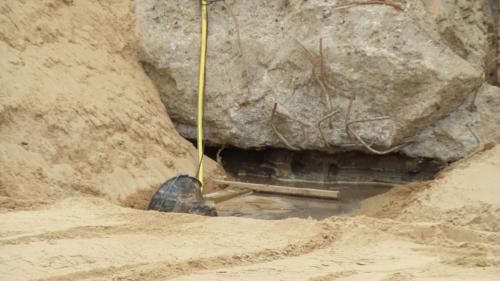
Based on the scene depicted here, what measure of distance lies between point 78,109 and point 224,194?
1.99 meters

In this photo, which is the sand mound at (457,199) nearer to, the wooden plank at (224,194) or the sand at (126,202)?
the sand at (126,202)

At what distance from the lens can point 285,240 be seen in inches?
250

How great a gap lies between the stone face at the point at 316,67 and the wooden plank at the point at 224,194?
3.07 feet

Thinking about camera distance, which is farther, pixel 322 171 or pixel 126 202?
pixel 322 171

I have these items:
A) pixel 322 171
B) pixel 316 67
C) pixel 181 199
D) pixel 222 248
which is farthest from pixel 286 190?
pixel 222 248

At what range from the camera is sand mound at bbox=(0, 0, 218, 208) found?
29.1 feet

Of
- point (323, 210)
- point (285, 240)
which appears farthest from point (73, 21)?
point (285, 240)

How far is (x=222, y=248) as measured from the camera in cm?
604

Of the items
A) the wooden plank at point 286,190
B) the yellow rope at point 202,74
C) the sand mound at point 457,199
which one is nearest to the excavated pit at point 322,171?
the wooden plank at point 286,190

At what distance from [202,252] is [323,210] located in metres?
3.91

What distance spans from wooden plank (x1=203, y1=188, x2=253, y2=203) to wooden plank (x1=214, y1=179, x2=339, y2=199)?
7 centimetres

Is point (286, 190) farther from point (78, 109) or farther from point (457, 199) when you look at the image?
point (78, 109)

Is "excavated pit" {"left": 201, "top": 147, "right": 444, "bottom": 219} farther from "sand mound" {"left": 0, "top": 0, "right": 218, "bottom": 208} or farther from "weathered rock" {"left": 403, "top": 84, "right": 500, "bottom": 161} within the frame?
"sand mound" {"left": 0, "top": 0, "right": 218, "bottom": 208}

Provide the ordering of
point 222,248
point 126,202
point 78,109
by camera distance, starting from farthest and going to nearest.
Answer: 1. point 78,109
2. point 126,202
3. point 222,248
